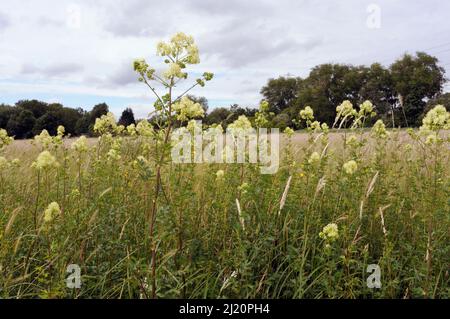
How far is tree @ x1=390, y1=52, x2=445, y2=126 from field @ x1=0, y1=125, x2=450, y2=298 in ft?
190

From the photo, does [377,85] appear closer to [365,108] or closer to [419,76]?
[419,76]

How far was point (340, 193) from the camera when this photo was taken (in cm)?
377

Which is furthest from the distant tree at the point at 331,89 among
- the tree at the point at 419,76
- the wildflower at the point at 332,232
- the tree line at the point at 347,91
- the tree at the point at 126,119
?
the wildflower at the point at 332,232

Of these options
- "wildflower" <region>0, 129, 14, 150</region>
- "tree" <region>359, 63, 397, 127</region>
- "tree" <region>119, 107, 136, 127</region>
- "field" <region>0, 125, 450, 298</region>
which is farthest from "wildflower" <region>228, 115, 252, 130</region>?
"tree" <region>359, 63, 397, 127</region>

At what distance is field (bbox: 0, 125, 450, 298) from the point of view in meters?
2.65

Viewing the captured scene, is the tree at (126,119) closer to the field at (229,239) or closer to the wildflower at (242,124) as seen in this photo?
the field at (229,239)

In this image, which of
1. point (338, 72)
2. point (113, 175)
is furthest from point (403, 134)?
point (338, 72)

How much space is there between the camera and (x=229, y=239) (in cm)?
326

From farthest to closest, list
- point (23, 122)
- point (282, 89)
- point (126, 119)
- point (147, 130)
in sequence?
point (282, 89) < point (23, 122) < point (126, 119) < point (147, 130)

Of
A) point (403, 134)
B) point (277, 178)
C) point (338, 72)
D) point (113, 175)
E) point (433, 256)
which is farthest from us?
point (338, 72)

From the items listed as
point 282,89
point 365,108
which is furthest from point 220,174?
point 282,89

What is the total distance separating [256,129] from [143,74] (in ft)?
5.27

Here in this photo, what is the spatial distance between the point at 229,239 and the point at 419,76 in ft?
223

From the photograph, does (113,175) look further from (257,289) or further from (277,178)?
(257,289)
